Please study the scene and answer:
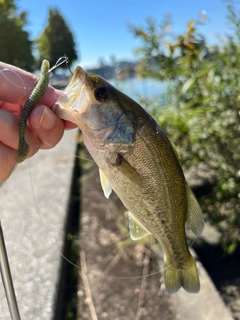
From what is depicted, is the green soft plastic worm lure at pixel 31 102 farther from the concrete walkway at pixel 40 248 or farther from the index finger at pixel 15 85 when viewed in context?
the concrete walkway at pixel 40 248

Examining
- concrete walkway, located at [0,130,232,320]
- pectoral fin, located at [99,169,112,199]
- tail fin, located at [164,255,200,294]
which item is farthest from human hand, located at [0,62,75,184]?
tail fin, located at [164,255,200,294]

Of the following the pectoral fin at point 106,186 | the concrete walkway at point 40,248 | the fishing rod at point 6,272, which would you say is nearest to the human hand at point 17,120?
the concrete walkway at point 40,248

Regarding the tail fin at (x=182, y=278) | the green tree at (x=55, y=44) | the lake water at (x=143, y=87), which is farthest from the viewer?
the green tree at (x=55, y=44)

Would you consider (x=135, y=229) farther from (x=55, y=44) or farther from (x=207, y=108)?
(x=55, y=44)

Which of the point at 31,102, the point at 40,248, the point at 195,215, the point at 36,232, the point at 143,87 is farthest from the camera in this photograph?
the point at 143,87

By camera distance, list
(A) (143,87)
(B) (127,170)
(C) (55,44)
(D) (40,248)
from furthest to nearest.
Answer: (C) (55,44) → (A) (143,87) → (D) (40,248) → (B) (127,170)

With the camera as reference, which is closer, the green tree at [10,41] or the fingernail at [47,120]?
the fingernail at [47,120]

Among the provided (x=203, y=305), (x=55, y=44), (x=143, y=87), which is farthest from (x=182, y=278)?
(x=55, y=44)
